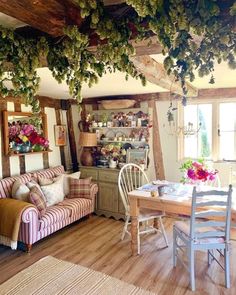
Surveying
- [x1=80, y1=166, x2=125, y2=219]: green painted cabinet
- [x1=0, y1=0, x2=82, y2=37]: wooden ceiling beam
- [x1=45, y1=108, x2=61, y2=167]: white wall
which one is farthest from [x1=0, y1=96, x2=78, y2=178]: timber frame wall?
[x1=0, y1=0, x2=82, y2=37]: wooden ceiling beam

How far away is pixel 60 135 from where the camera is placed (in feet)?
16.9

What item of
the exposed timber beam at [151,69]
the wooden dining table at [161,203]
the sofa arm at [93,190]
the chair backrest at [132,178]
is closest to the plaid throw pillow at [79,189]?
the sofa arm at [93,190]

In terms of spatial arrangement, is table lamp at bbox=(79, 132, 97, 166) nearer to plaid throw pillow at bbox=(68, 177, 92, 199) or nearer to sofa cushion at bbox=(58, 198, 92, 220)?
plaid throw pillow at bbox=(68, 177, 92, 199)

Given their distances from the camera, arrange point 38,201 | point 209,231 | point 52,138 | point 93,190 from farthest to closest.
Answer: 1. point 52,138
2. point 93,190
3. point 38,201
4. point 209,231

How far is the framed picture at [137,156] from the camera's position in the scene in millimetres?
4522

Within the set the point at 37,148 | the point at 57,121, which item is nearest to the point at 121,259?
the point at 37,148

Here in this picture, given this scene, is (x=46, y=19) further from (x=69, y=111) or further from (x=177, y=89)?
(x=69, y=111)

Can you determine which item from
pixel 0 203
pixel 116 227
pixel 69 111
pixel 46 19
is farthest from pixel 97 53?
pixel 69 111

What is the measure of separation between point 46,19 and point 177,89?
7.63 feet

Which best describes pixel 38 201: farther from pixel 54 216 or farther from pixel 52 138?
pixel 52 138

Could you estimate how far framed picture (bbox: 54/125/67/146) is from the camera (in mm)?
5066

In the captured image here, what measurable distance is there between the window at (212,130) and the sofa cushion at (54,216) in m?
2.15

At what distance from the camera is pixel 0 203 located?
11.6ft

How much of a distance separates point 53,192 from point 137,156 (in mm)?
1557
